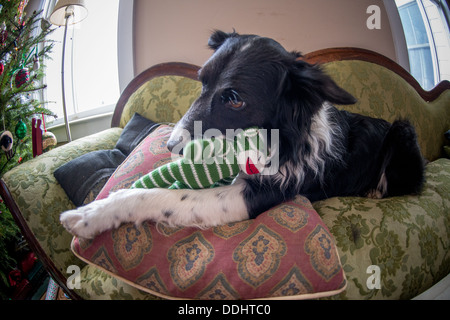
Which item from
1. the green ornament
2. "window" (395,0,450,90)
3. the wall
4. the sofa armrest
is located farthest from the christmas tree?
"window" (395,0,450,90)

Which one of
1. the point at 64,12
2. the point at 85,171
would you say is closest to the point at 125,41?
the point at 64,12

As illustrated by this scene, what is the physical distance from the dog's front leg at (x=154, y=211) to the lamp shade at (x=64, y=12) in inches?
86.0

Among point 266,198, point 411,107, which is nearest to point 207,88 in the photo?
point 266,198

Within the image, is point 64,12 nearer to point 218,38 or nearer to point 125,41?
point 125,41

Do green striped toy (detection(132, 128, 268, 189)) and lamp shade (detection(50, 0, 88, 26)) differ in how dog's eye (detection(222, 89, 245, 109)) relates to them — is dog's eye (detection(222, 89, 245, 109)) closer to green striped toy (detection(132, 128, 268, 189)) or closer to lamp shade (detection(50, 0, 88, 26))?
green striped toy (detection(132, 128, 268, 189))

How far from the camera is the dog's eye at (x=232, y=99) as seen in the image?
3.34ft

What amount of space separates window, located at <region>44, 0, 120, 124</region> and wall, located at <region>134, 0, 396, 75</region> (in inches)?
64.6

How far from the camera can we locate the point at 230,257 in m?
0.87

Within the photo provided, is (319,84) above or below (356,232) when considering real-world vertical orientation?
above

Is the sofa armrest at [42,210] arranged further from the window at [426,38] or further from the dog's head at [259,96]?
the window at [426,38]

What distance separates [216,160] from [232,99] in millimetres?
283

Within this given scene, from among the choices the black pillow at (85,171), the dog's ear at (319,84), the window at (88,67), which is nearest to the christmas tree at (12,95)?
the black pillow at (85,171)

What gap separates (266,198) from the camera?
1.06 meters

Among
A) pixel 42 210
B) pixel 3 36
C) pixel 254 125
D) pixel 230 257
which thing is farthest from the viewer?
pixel 3 36
